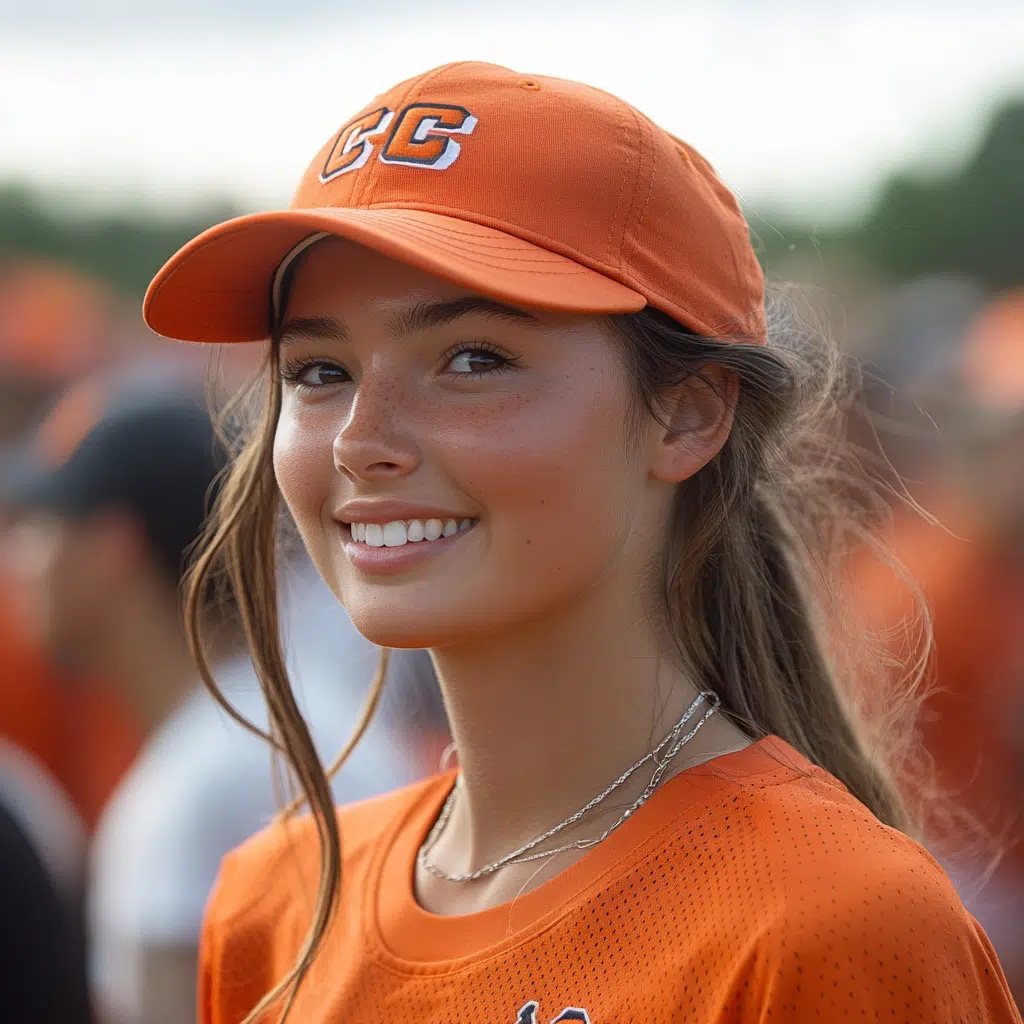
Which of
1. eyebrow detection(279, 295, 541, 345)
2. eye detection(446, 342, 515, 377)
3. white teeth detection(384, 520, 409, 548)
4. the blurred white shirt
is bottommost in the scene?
the blurred white shirt

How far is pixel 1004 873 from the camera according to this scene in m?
3.43

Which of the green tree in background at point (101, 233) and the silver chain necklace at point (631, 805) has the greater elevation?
the silver chain necklace at point (631, 805)

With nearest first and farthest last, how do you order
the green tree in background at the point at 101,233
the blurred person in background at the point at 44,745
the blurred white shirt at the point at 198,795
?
the blurred white shirt at the point at 198,795, the blurred person in background at the point at 44,745, the green tree in background at the point at 101,233

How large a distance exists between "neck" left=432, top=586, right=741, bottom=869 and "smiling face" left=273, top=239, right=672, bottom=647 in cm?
8

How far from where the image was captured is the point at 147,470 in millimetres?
3180

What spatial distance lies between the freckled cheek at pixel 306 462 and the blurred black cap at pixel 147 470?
4.80 feet

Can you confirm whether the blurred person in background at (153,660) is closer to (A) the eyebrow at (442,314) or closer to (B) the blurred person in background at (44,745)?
(B) the blurred person in background at (44,745)

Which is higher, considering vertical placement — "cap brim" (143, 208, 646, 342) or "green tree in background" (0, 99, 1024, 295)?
"cap brim" (143, 208, 646, 342)

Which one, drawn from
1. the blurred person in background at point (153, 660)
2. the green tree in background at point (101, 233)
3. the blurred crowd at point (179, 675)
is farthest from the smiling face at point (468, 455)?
the green tree in background at point (101, 233)

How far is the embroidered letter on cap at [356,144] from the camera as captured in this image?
5.58 ft


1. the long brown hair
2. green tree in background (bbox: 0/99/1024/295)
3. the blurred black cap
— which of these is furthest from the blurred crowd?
green tree in background (bbox: 0/99/1024/295)

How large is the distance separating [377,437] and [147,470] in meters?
1.75

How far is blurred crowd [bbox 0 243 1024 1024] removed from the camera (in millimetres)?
2576

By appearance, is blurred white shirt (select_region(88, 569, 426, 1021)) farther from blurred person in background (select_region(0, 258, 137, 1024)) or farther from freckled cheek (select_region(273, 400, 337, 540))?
freckled cheek (select_region(273, 400, 337, 540))
